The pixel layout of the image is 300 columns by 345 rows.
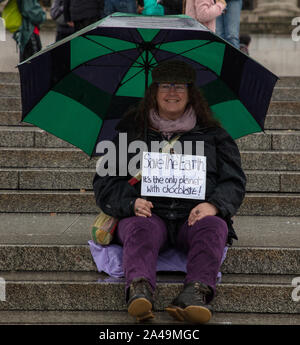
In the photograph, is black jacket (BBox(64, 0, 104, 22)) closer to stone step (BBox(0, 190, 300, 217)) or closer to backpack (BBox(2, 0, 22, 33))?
backpack (BBox(2, 0, 22, 33))

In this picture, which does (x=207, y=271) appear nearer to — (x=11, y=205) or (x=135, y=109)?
(x=135, y=109)

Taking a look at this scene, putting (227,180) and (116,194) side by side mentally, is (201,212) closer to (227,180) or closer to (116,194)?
(227,180)

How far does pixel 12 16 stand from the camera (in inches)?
375

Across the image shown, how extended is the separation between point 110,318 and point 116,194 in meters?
0.76

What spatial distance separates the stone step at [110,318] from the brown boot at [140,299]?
14 cm

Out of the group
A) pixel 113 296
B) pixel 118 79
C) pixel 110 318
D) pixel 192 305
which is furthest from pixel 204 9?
pixel 192 305

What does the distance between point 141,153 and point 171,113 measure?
324 millimetres

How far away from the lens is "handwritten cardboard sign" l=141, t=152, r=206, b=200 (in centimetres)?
454

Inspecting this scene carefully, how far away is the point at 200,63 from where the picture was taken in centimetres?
471

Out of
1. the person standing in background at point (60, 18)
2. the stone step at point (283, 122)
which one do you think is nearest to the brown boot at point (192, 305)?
the stone step at point (283, 122)

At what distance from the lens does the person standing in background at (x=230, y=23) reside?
895 cm

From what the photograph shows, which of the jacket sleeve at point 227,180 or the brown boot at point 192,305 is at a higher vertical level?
the jacket sleeve at point 227,180

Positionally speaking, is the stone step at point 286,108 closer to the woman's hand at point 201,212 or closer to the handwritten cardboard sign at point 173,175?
the handwritten cardboard sign at point 173,175
